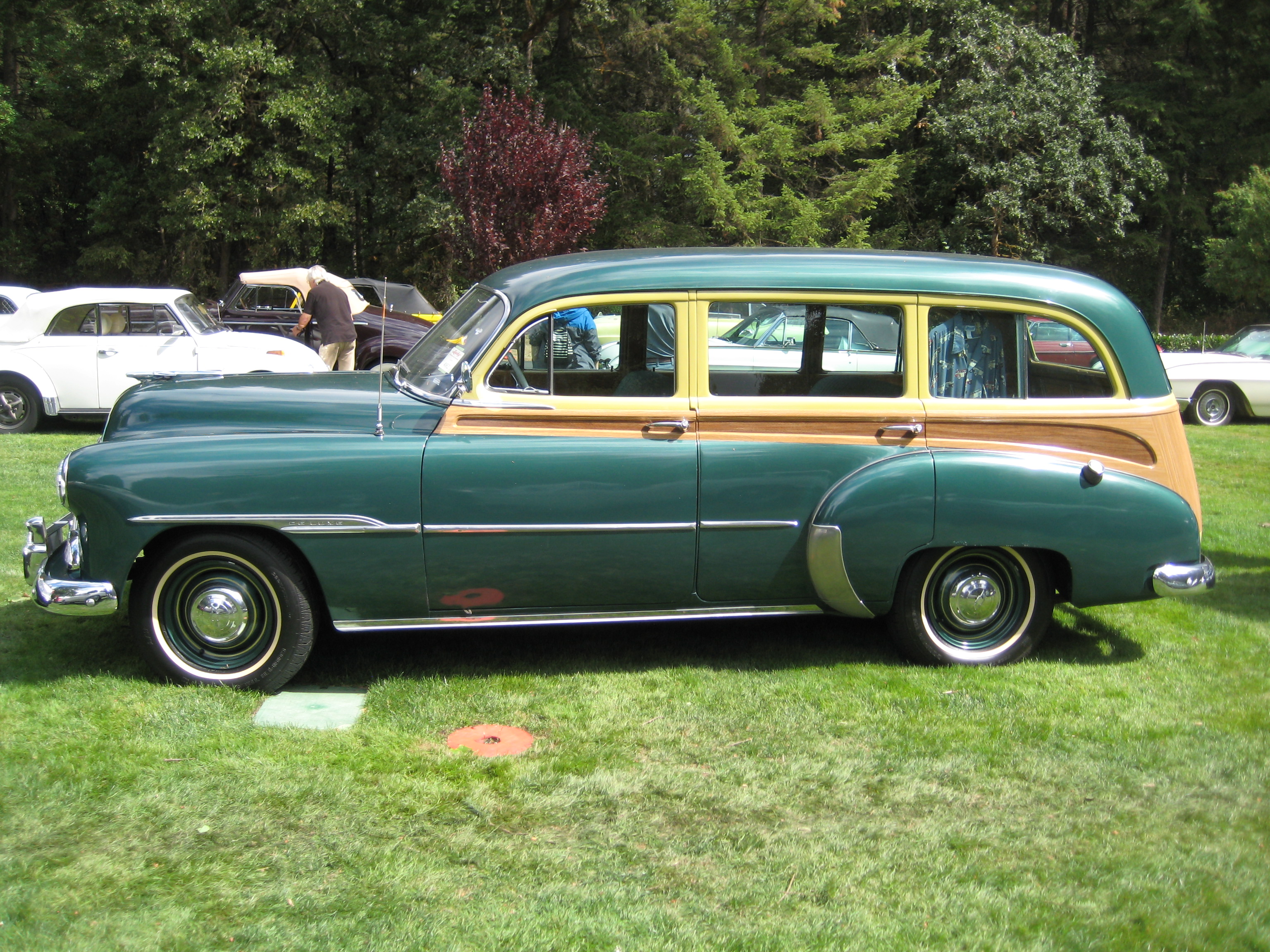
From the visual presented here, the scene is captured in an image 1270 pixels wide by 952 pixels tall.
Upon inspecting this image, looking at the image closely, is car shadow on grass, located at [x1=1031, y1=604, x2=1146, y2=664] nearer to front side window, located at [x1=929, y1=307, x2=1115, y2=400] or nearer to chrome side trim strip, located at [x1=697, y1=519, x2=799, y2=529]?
front side window, located at [x1=929, y1=307, x2=1115, y2=400]

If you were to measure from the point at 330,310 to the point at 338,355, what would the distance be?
20.7 inches

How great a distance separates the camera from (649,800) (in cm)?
389

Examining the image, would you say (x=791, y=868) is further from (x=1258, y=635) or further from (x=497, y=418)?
(x=1258, y=635)

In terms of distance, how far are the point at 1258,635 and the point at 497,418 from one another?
414 cm

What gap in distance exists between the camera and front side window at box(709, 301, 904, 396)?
5.02m

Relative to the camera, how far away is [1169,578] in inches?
194

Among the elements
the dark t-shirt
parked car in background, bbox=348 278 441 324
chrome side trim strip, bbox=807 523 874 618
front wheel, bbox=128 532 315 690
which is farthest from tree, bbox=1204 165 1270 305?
front wheel, bbox=128 532 315 690

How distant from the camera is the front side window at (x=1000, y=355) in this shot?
5.04 m

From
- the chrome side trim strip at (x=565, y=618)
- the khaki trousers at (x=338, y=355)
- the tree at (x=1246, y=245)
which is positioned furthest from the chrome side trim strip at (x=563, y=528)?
the tree at (x=1246, y=245)

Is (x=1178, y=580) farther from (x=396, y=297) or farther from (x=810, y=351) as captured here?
(x=396, y=297)

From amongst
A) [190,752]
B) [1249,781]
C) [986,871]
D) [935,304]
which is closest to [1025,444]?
[935,304]

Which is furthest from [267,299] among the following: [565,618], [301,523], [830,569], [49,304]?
[830,569]

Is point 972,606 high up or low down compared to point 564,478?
down

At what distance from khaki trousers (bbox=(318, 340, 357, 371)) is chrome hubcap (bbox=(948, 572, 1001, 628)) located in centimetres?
782
